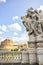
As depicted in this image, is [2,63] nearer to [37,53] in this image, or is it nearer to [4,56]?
[4,56]

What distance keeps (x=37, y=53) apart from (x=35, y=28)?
1.52 metres

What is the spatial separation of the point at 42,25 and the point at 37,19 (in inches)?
21.2

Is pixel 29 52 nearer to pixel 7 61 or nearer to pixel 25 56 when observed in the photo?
pixel 25 56

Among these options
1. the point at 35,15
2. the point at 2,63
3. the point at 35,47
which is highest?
the point at 35,15

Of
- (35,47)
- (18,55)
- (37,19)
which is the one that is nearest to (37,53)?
(35,47)

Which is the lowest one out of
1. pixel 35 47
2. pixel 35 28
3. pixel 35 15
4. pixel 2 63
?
pixel 2 63

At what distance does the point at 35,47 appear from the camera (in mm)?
12281

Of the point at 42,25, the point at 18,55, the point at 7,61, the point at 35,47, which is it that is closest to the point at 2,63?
the point at 7,61

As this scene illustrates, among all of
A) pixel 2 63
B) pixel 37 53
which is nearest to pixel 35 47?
pixel 37 53

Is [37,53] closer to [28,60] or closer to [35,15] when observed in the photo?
[28,60]

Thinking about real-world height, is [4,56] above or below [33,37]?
below

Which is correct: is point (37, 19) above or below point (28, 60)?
above

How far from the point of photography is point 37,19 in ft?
40.6

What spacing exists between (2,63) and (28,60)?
1.63 m
